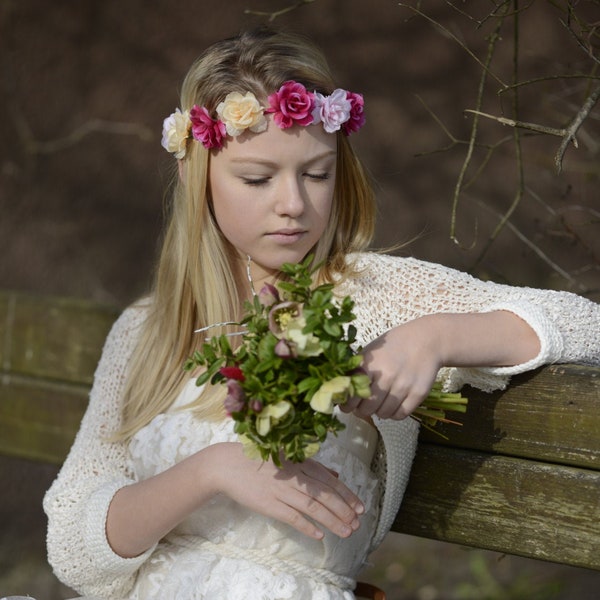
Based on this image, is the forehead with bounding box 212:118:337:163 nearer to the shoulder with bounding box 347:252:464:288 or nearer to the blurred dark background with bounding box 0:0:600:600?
the shoulder with bounding box 347:252:464:288

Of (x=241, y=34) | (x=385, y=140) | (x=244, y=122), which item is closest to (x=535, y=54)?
(x=385, y=140)

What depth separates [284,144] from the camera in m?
2.34

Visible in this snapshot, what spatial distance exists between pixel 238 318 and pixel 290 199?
400 mm

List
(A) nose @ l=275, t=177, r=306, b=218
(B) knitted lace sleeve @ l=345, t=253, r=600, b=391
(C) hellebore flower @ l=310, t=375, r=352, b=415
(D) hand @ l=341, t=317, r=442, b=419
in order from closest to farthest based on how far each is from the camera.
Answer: (C) hellebore flower @ l=310, t=375, r=352, b=415 < (D) hand @ l=341, t=317, r=442, b=419 < (B) knitted lace sleeve @ l=345, t=253, r=600, b=391 < (A) nose @ l=275, t=177, r=306, b=218

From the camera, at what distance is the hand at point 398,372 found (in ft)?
6.35

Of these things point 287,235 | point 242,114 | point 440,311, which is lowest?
point 440,311

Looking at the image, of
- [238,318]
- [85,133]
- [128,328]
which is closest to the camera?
[238,318]

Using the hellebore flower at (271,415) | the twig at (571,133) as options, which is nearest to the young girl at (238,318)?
the twig at (571,133)

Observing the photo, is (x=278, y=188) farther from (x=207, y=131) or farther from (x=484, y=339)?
(x=484, y=339)

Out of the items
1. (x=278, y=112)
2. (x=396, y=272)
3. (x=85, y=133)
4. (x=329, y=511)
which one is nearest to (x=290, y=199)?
(x=278, y=112)

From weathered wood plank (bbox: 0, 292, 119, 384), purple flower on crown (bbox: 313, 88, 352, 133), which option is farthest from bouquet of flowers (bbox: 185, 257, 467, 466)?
weathered wood plank (bbox: 0, 292, 119, 384)

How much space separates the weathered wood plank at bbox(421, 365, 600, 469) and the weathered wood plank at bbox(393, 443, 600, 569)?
3 cm

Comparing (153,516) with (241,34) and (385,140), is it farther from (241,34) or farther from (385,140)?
(385,140)

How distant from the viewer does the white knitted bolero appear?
220 centimetres
